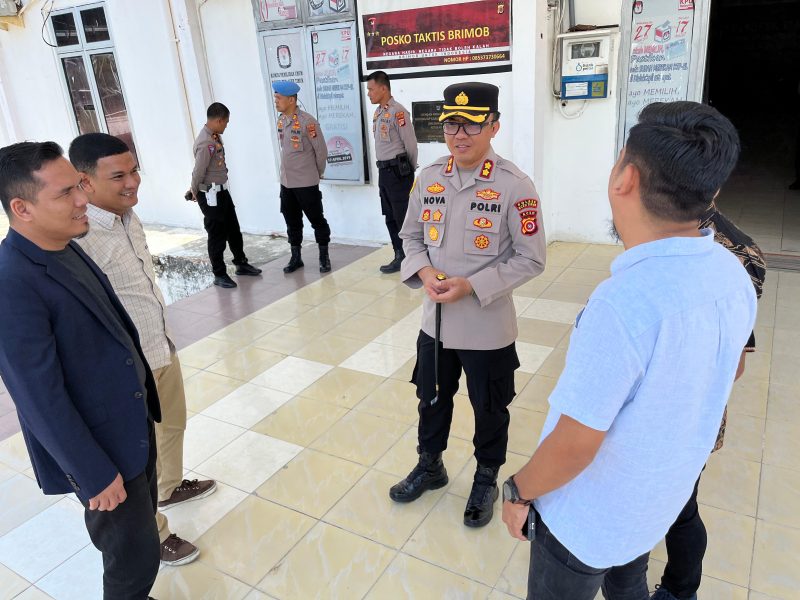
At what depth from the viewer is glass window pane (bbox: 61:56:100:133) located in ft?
25.2

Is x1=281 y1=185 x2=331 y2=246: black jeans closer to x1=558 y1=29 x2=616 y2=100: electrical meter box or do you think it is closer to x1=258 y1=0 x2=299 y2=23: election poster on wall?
x1=258 y1=0 x2=299 y2=23: election poster on wall

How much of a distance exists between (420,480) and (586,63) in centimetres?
405

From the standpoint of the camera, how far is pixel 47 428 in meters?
1.35

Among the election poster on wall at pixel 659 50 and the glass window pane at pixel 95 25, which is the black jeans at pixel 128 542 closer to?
the election poster on wall at pixel 659 50

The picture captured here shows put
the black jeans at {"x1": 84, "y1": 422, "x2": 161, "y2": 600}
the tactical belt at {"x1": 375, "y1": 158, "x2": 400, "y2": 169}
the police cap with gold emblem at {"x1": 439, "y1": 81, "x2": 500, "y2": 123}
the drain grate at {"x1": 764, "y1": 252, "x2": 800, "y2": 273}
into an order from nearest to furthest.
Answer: the black jeans at {"x1": 84, "y1": 422, "x2": 161, "y2": 600} < the police cap with gold emblem at {"x1": 439, "y1": 81, "x2": 500, "y2": 123} < the drain grate at {"x1": 764, "y1": 252, "x2": 800, "y2": 273} < the tactical belt at {"x1": 375, "y1": 158, "x2": 400, "y2": 169}

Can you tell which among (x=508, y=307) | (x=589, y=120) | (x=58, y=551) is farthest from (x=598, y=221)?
(x=58, y=551)

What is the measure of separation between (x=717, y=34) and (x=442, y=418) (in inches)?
618

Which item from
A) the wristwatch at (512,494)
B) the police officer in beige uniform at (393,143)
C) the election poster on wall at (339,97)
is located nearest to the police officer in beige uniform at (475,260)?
the wristwatch at (512,494)

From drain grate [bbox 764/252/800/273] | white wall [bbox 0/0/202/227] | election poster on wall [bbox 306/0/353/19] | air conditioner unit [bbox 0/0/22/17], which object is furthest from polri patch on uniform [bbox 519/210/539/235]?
air conditioner unit [bbox 0/0/22/17]

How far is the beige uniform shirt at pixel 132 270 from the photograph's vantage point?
6.18 feet

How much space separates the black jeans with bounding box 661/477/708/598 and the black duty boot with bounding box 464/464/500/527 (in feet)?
2.23

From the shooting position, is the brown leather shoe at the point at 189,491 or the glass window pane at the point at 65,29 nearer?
the brown leather shoe at the point at 189,491

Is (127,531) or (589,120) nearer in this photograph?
(127,531)

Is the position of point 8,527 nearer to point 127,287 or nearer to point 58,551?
point 58,551
